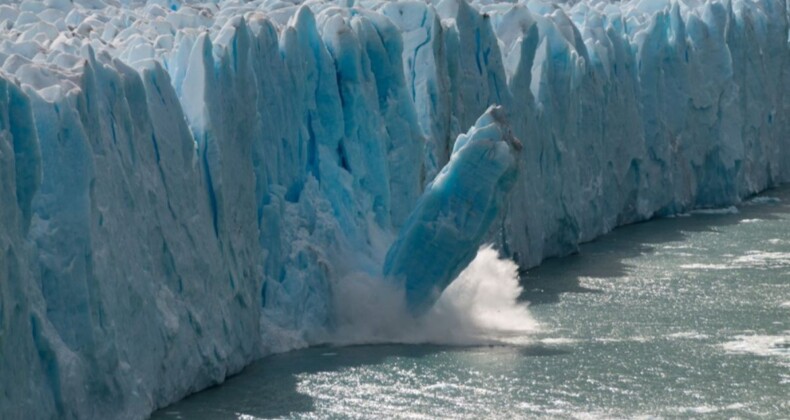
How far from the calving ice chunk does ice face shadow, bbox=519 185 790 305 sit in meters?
2.51

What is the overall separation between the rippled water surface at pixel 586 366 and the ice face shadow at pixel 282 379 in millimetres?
13

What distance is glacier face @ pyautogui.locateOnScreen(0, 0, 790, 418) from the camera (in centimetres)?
876

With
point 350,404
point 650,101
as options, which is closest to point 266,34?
point 350,404

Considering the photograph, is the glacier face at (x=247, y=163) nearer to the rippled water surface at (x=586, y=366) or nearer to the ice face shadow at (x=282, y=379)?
the ice face shadow at (x=282, y=379)

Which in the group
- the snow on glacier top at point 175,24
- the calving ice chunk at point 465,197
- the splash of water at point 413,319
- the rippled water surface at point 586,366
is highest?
the snow on glacier top at point 175,24

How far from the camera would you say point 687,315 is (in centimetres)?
1392

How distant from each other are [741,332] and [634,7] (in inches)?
471

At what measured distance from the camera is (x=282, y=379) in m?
11.0

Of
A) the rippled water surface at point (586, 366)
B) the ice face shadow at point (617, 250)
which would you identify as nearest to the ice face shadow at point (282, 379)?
the rippled water surface at point (586, 366)

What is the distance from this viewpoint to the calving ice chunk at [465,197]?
40.3ft

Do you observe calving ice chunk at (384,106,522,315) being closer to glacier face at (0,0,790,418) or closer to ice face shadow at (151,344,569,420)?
glacier face at (0,0,790,418)

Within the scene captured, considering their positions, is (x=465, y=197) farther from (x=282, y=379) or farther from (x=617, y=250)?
(x=617, y=250)

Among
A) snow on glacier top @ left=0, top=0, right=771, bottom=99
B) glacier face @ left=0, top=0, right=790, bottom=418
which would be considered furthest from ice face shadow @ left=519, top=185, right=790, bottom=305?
snow on glacier top @ left=0, top=0, right=771, bottom=99

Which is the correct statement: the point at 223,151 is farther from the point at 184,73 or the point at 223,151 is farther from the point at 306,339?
the point at 306,339
